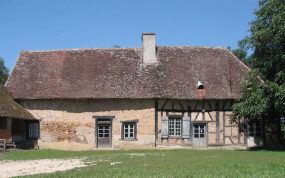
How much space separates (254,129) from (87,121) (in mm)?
10442

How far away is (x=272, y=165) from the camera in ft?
40.5

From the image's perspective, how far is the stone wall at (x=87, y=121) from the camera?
21.8m

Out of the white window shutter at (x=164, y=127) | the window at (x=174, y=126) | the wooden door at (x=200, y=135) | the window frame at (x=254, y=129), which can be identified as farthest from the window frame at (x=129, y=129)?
the window frame at (x=254, y=129)

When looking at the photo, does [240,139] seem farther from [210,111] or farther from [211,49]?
[211,49]

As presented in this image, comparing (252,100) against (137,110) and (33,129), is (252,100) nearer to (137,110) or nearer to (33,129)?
(137,110)

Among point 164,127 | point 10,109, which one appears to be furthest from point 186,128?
point 10,109

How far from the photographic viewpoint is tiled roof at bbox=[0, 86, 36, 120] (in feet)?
66.7

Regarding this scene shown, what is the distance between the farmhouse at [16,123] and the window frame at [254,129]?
43.9ft

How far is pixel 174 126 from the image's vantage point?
22.2 metres

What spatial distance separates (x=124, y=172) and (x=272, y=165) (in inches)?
206

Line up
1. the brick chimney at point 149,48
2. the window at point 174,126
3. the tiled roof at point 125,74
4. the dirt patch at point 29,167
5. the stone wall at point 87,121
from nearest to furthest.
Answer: the dirt patch at point 29,167
the stone wall at point 87,121
the tiled roof at point 125,74
the window at point 174,126
the brick chimney at point 149,48

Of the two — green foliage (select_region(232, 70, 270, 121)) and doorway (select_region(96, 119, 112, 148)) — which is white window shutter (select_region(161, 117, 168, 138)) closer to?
doorway (select_region(96, 119, 112, 148))

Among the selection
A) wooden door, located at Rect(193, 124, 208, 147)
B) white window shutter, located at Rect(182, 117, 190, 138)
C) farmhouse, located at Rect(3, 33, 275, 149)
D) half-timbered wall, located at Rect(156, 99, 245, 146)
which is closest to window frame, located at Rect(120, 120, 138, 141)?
farmhouse, located at Rect(3, 33, 275, 149)

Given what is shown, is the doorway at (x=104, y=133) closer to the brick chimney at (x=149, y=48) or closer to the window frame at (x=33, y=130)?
the window frame at (x=33, y=130)
